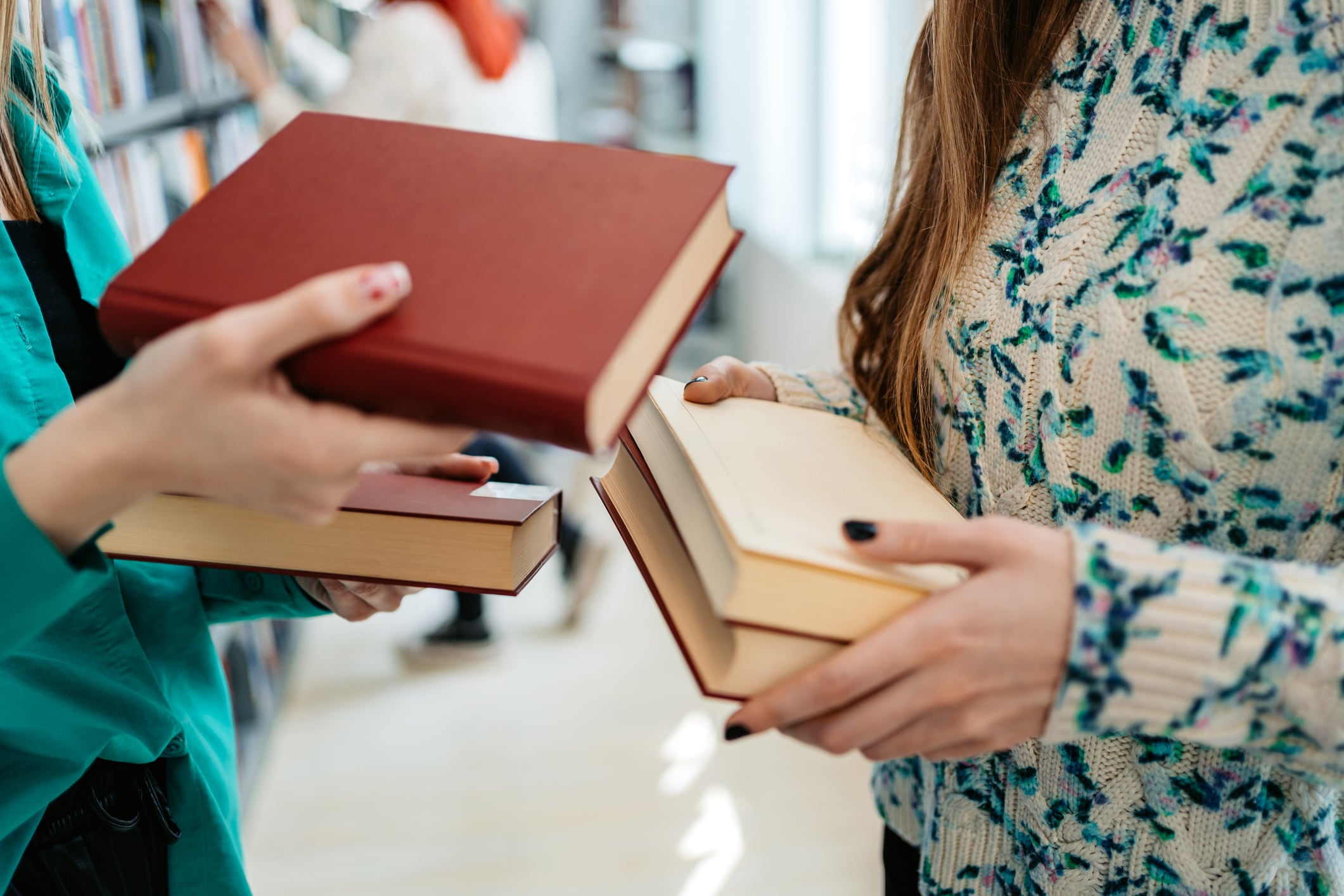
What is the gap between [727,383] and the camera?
2.21ft

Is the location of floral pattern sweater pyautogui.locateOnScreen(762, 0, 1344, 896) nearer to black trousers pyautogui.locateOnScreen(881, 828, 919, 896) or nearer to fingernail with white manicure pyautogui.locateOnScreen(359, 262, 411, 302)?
black trousers pyautogui.locateOnScreen(881, 828, 919, 896)

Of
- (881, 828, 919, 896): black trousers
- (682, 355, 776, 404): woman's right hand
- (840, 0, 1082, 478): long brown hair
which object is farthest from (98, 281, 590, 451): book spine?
(881, 828, 919, 896): black trousers

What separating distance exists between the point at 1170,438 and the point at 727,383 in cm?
30

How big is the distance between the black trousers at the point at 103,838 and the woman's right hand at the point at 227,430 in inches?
12.4

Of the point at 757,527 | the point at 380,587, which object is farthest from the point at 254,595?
the point at 757,527

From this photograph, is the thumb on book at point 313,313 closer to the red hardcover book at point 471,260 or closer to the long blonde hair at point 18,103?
the red hardcover book at point 471,260

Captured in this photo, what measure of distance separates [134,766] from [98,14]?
114cm

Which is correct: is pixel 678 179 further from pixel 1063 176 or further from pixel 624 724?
pixel 624 724

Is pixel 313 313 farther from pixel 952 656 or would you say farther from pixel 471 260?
pixel 952 656

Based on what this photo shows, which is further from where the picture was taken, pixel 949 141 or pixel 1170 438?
pixel 949 141

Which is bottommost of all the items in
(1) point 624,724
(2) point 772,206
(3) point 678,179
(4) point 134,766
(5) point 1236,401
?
(1) point 624,724

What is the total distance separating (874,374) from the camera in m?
0.74

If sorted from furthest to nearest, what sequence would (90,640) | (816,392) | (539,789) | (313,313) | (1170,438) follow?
1. (539,789)
2. (816,392)
3. (90,640)
4. (1170,438)
5. (313,313)

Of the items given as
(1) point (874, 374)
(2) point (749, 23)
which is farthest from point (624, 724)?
(2) point (749, 23)
